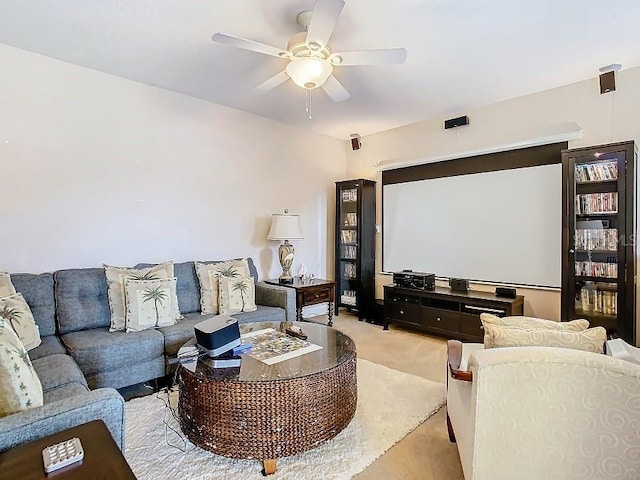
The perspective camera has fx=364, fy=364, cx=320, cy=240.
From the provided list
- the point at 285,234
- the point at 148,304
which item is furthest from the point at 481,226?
the point at 148,304

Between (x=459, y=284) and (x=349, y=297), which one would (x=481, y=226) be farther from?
(x=349, y=297)

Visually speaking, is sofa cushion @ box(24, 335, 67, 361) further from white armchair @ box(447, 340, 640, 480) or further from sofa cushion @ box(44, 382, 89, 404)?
white armchair @ box(447, 340, 640, 480)

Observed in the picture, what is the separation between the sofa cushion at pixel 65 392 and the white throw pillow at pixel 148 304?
0.89 m

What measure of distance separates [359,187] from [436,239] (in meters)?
1.21

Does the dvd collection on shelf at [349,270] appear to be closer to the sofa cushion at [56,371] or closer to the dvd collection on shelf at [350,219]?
the dvd collection on shelf at [350,219]

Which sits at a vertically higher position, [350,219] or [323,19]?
[323,19]

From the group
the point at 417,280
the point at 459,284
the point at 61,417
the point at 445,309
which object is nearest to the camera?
the point at 61,417

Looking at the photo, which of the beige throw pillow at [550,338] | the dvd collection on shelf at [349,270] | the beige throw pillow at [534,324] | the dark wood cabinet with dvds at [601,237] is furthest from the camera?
the dvd collection on shelf at [349,270]

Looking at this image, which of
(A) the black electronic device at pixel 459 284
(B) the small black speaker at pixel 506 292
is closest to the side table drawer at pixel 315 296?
(A) the black electronic device at pixel 459 284

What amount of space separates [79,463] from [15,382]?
542 mm

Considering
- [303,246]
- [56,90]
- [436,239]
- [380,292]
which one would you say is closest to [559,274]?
[436,239]

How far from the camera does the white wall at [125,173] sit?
9.27 feet

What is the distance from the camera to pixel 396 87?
348 centimetres

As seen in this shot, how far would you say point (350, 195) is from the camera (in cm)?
497
